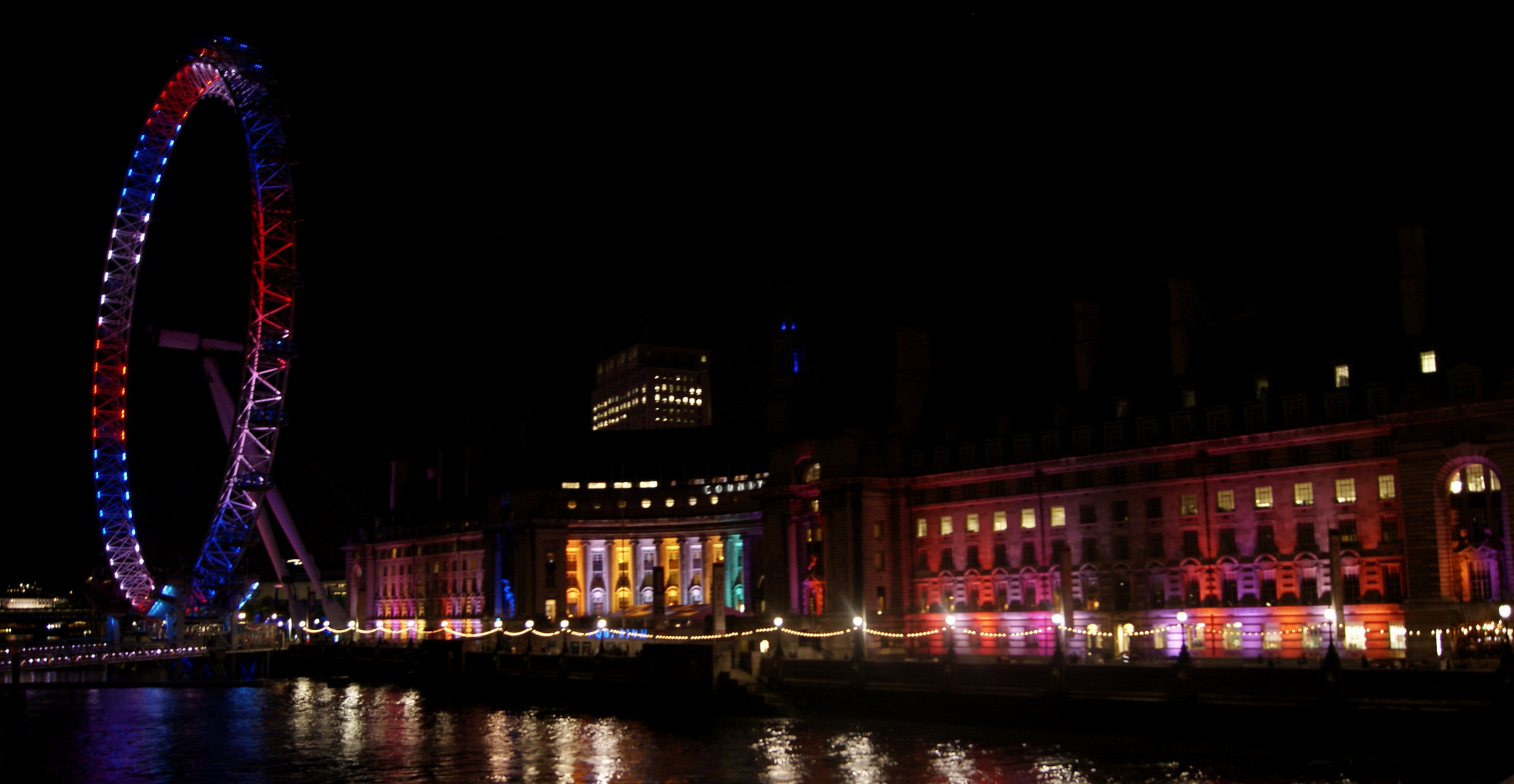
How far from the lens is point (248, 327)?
9912 cm

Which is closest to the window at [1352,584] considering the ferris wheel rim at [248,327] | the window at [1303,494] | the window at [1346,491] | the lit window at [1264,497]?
the window at [1346,491]

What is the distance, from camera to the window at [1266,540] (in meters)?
80.5

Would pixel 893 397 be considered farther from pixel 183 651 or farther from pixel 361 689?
pixel 183 651

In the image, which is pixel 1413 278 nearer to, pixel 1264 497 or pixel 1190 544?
pixel 1264 497

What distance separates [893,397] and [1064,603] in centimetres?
3499

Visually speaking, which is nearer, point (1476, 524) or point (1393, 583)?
point (1476, 524)

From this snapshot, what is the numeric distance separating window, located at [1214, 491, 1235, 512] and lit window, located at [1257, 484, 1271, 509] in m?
1.60

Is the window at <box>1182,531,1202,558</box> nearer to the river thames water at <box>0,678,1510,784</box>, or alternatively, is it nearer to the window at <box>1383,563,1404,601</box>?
the window at <box>1383,563,1404,601</box>

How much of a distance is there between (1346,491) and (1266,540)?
552 centimetres

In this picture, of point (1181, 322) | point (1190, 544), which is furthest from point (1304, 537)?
point (1181, 322)

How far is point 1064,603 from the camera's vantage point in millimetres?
77625

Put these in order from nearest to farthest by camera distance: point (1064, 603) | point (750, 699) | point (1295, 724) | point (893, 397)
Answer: point (1295, 724), point (750, 699), point (1064, 603), point (893, 397)


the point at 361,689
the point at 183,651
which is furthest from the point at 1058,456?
the point at 183,651

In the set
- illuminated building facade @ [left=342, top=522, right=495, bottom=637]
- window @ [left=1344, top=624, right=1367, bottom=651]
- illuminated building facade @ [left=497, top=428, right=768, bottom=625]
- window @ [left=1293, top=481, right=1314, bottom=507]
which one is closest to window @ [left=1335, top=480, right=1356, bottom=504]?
window @ [left=1293, top=481, right=1314, bottom=507]
